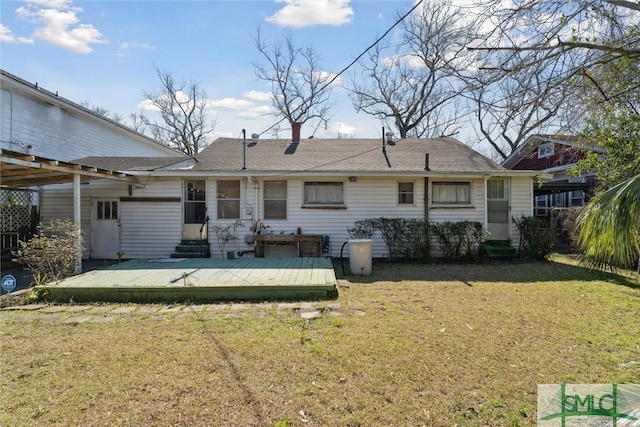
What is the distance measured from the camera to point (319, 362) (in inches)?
144

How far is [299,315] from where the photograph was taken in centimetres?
528

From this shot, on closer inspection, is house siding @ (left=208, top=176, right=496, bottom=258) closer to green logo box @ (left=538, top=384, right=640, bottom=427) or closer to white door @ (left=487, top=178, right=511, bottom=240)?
white door @ (left=487, top=178, right=511, bottom=240)

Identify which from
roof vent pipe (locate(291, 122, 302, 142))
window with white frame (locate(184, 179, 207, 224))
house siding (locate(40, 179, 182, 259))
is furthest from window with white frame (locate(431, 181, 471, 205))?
house siding (locate(40, 179, 182, 259))

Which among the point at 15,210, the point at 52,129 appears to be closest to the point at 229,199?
the point at 15,210

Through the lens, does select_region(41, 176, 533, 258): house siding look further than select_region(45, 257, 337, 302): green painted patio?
Yes

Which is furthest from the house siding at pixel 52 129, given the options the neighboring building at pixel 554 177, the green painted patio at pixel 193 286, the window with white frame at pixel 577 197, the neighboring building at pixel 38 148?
the window with white frame at pixel 577 197

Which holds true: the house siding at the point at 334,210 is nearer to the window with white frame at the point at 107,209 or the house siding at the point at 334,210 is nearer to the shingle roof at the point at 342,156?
the shingle roof at the point at 342,156

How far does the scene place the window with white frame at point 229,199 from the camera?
10938 mm

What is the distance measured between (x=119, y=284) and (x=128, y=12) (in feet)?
18.6

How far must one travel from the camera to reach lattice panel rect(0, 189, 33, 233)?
9.81 meters

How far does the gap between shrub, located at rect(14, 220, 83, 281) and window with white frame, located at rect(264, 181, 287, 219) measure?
197 inches

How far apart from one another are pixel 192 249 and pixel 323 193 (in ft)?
13.8

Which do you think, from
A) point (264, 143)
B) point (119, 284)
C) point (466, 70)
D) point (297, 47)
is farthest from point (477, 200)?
point (297, 47)

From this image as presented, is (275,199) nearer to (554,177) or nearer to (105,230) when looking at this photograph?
(105,230)
